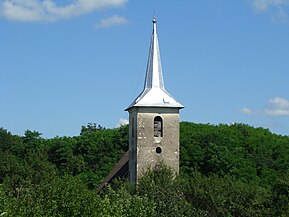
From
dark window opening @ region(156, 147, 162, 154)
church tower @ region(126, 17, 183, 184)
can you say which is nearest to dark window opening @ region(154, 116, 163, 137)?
church tower @ region(126, 17, 183, 184)

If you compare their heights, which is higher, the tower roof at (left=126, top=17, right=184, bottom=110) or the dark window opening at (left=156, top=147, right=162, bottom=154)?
the tower roof at (left=126, top=17, right=184, bottom=110)

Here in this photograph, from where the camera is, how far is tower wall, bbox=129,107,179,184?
4500 cm

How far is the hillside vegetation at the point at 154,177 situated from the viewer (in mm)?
32000

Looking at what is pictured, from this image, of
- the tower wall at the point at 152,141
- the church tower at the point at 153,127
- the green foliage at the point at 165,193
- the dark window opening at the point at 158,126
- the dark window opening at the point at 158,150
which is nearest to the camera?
the green foliage at the point at 165,193

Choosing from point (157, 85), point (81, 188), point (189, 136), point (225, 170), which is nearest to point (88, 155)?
point (189, 136)

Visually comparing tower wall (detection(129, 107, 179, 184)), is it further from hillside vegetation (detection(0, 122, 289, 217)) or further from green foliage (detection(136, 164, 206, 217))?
hillside vegetation (detection(0, 122, 289, 217))

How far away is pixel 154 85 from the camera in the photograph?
46281mm

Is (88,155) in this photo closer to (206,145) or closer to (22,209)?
(206,145)

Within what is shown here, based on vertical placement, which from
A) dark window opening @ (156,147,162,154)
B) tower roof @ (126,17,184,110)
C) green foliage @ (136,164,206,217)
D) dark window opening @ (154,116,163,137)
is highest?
tower roof @ (126,17,184,110)

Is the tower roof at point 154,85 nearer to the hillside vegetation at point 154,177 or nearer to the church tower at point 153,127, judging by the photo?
the church tower at point 153,127

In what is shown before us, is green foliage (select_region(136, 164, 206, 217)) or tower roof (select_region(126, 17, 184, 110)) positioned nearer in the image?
green foliage (select_region(136, 164, 206, 217))

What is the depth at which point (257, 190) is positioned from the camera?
39969mm

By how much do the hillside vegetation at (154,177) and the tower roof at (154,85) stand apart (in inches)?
191

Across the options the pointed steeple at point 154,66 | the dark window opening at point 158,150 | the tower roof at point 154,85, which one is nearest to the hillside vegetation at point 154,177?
the dark window opening at point 158,150
